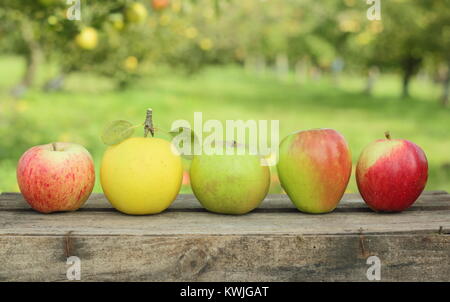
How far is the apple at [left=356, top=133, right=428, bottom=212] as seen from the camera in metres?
1.76

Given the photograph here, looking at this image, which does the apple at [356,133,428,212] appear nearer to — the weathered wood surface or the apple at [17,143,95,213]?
the weathered wood surface

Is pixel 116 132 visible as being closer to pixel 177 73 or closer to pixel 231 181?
pixel 231 181

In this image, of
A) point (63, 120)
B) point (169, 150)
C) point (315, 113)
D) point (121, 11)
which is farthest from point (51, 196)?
point (315, 113)

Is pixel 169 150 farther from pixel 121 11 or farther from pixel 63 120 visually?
pixel 63 120

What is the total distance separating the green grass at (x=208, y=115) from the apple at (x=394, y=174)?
92.2 inches

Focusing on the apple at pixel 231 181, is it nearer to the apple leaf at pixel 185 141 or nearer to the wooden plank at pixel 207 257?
the apple leaf at pixel 185 141

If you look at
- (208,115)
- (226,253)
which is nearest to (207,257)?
(226,253)

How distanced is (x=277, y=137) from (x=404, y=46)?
4988 mm

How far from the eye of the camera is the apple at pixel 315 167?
175cm

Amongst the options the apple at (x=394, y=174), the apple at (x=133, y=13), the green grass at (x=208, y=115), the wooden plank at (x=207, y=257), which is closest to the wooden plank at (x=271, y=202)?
the apple at (x=394, y=174)

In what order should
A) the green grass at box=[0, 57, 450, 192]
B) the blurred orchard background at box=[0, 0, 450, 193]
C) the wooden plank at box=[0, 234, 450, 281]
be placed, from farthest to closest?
the green grass at box=[0, 57, 450, 192]
the blurred orchard background at box=[0, 0, 450, 193]
the wooden plank at box=[0, 234, 450, 281]

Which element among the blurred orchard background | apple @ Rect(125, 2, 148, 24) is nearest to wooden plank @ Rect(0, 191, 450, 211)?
the blurred orchard background

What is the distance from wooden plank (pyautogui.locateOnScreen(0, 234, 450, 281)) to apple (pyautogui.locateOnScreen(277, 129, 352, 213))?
0.26 m

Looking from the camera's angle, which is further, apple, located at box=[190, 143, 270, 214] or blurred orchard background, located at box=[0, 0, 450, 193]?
blurred orchard background, located at box=[0, 0, 450, 193]
